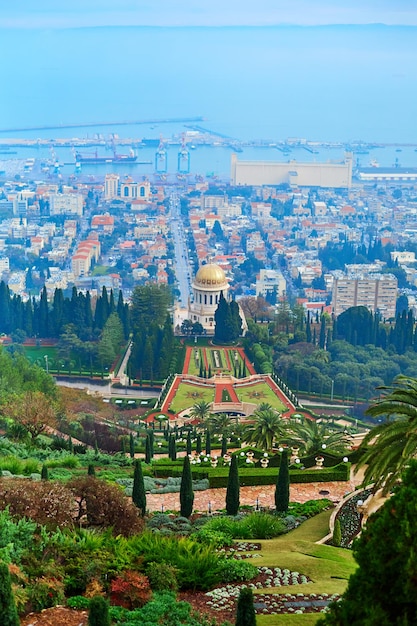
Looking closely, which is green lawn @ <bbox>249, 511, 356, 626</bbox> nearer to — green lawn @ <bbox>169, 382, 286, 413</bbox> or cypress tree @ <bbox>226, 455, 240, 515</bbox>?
cypress tree @ <bbox>226, 455, 240, 515</bbox>

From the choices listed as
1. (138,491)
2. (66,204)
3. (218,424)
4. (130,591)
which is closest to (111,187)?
(66,204)

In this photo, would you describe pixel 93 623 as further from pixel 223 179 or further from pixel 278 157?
pixel 278 157

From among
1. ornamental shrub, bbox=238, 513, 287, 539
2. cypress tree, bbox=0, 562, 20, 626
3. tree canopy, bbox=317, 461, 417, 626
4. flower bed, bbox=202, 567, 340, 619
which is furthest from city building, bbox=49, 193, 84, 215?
tree canopy, bbox=317, 461, 417, 626

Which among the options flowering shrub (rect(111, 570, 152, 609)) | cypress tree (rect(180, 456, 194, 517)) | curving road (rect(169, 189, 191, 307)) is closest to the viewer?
flowering shrub (rect(111, 570, 152, 609))

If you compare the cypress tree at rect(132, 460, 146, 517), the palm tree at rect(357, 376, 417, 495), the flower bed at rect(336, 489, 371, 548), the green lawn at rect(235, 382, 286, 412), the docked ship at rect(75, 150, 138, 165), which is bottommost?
the green lawn at rect(235, 382, 286, 412)

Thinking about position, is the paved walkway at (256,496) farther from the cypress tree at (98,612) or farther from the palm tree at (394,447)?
the cypress tree at (98,612)

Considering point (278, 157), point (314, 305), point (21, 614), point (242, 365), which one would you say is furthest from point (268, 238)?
point (21, 614)

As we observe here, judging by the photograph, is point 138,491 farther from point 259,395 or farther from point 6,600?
point 259,395

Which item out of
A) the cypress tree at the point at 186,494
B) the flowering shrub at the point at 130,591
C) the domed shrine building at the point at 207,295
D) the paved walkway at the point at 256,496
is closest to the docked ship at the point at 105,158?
the domed shrine building at the point at 207,295
